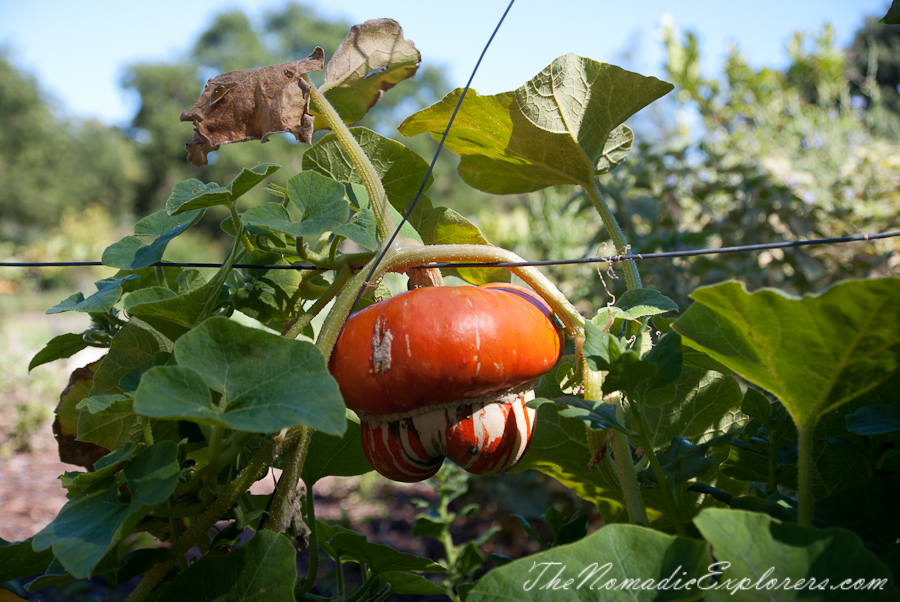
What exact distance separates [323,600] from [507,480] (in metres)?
1.35

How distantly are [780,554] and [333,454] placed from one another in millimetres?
416

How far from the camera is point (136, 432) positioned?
0.58 m

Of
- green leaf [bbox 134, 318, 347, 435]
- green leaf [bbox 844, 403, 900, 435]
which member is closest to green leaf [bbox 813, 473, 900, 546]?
green leaf [bbox 844, 403, 900, 435]

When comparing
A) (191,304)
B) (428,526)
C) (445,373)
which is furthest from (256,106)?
(428,526)

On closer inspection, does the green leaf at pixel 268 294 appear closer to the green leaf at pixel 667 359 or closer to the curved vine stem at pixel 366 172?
the curved vine stem at pixel 366 172

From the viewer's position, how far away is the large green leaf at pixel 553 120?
560 millimetres

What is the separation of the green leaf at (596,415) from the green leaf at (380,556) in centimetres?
25

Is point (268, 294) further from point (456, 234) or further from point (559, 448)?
point (559, 448)

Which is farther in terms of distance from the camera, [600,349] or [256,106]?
[256,106]

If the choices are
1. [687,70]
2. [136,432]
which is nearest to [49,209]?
[687,70]

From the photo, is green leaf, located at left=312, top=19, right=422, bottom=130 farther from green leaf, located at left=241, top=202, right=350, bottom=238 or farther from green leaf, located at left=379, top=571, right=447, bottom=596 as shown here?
green leaf, located at left=379, top=571, right=447, bottom=596

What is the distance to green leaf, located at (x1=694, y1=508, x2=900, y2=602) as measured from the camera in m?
0.31

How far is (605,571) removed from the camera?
0.35 m

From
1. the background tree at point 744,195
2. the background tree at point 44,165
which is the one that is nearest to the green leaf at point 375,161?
the background tree at point 744,195
